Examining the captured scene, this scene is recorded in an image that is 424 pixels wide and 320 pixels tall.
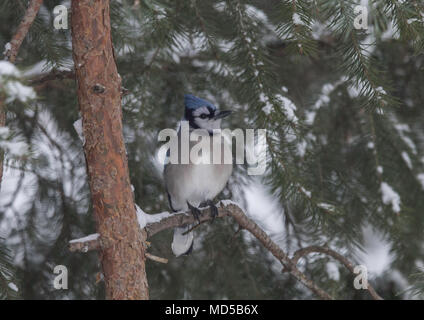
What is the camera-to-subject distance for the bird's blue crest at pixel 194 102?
6.83ft

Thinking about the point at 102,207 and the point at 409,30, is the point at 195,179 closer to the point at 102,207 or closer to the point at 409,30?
the point at 102,207

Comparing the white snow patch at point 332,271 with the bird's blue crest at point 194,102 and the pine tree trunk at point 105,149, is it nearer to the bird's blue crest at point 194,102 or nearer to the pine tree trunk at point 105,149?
the bird's blue crest at point 194,102

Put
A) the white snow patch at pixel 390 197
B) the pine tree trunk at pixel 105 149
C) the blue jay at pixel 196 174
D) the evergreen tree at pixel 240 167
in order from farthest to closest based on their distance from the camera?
the blue jay at pixel 196 174, the white snow patch at pixel 390 197, the evergreen tree at pixel 240 167, the pine tree trunk at pixel 105 149

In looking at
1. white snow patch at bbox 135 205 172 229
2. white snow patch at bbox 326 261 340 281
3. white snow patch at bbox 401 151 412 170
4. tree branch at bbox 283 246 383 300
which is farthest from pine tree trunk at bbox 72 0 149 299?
white snow patch at bbox 401 151 412 170

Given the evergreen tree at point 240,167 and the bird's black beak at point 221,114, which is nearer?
the evergreen tree at point 240,167

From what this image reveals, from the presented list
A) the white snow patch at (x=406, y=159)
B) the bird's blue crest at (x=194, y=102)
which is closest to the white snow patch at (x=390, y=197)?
the white snow patch at (x=406, y=159)

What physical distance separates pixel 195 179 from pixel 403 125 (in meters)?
0.91

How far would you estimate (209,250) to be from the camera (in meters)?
2.22

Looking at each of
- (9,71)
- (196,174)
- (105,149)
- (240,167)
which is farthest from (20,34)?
(240,167)

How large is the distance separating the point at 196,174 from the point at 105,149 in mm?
945

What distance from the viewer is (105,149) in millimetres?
1295

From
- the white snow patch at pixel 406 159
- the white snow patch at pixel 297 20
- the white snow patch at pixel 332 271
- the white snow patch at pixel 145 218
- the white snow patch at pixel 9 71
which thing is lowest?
the white snow patch at pixel 332 271

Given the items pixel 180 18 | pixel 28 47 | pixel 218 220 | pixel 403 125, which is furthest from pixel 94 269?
pixel 403 125

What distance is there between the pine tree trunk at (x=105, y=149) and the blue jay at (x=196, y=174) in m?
0.75
